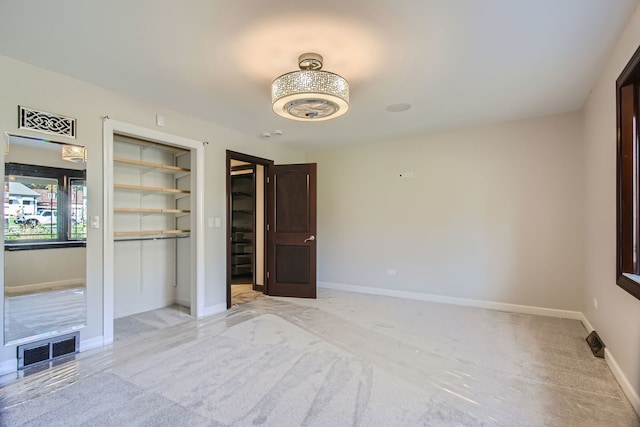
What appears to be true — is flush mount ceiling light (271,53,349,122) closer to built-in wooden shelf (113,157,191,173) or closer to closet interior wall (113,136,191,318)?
built-in wooden shelf (113,157,191,173)

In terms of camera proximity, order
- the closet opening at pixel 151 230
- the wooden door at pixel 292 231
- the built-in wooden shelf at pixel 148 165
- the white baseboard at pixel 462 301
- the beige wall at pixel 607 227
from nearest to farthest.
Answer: the beige wall at pixel 607 227 → the built-in wooden shelf at pixel 148 165 → the white baseboard at pixel 462 301 → the closet opening at pixel 151 230 → the wooden door at pixel 292 231

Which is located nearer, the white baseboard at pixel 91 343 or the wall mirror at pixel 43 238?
the wall mirror at pixel 43 238

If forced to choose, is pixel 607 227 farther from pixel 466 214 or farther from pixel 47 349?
pixel 47 349

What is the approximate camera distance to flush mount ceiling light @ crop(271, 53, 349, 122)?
7.88ft

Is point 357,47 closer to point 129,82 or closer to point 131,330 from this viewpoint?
point 129,82

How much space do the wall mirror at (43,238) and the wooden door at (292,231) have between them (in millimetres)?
2610

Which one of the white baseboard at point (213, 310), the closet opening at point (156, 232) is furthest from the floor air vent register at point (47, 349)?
the white baseboard at point (213, 310)

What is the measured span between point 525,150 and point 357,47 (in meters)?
2.99

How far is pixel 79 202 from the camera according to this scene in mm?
2926

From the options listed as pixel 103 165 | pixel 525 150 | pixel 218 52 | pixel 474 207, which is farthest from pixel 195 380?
pixel 525 150

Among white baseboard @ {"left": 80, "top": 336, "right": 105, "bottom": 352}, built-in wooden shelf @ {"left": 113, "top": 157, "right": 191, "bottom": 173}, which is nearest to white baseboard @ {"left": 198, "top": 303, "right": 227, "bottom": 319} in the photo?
white baseboard @ {"left": 80, "top": 336, "right": 105, "bottom": 352}

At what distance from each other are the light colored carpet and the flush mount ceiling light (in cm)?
218

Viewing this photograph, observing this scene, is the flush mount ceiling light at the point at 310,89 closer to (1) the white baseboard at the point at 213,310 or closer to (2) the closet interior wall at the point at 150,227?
(2) the closet interior wall at the point at 150,227

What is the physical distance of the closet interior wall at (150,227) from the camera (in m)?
3.97
